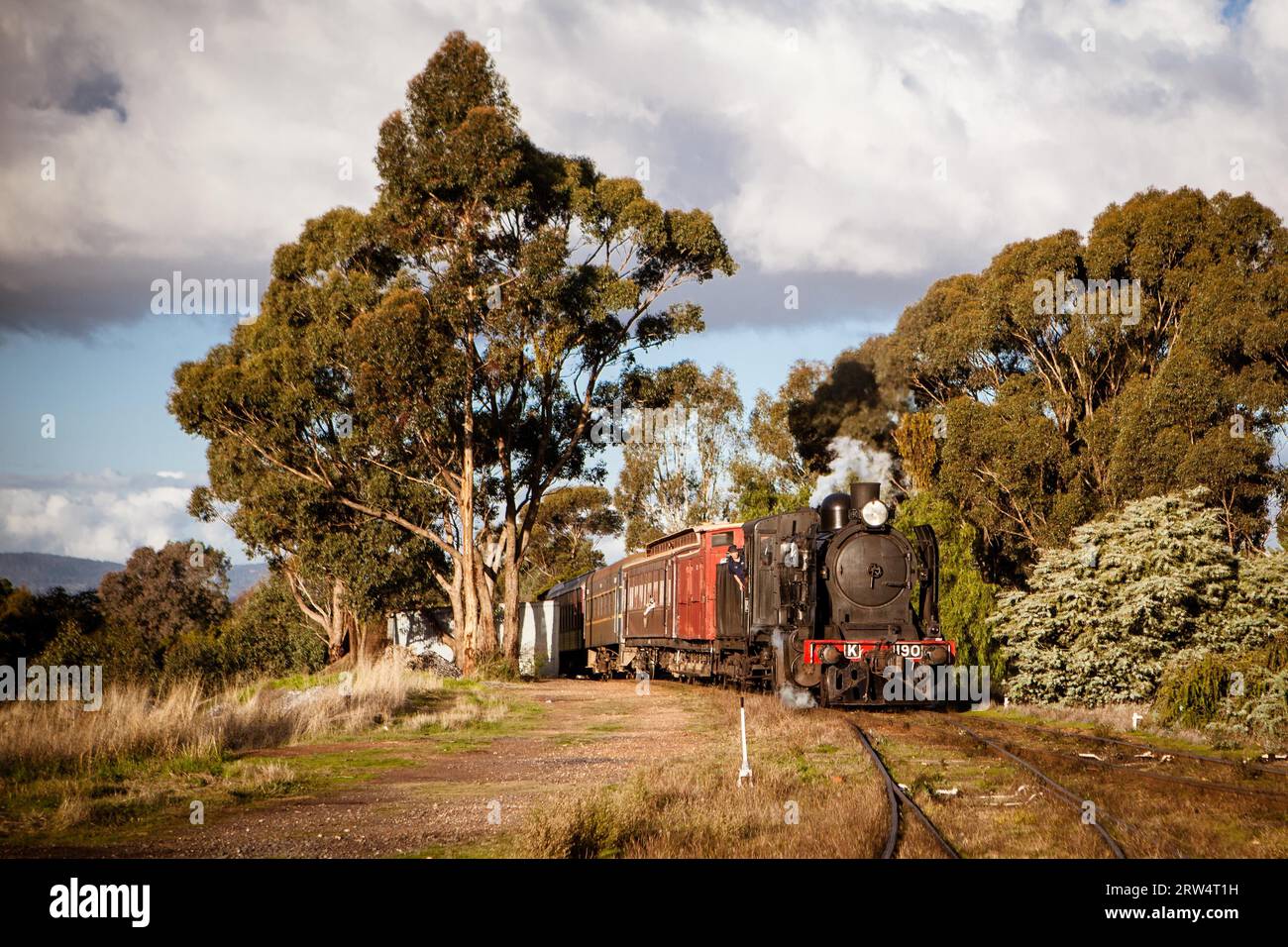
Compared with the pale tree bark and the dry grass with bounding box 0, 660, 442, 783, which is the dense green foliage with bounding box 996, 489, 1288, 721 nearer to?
the dry grass with bounding box 0, 660, 442, 783

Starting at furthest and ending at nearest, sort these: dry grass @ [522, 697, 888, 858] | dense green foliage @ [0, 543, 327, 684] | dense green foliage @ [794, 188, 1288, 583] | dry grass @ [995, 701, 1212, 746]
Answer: dense green foliage @ [794, 188, 1288, 583] < dense green foliage @ [0, 543, 327, 684] < dry grass @ [995, 701, 1212, 746] < dry grass @ [522, 697, 888, 858]

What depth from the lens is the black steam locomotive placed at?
59.3ft

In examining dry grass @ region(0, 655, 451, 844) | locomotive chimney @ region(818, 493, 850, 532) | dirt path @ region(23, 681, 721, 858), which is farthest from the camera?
locomotive chimney @ region(818, 493, 850, 532)

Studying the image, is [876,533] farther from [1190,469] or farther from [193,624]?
[193,624]

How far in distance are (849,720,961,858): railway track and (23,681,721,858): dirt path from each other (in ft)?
9.28

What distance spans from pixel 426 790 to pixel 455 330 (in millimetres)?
22224

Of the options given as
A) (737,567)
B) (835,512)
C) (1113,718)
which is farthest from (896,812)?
(737,567)

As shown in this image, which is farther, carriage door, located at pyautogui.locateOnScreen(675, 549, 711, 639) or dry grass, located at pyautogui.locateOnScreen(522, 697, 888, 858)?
carriage door, located at pyautogui.locateOnScreen(675, 549, 711, 639)

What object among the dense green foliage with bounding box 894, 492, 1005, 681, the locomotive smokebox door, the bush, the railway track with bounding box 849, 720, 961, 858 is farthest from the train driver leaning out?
the bush

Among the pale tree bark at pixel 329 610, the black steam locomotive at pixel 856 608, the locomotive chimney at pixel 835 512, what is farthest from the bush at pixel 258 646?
the locomotive chimney at pixel 835 512

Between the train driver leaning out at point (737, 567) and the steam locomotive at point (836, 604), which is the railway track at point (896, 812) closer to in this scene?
the steam locomotive at point (836, 604)

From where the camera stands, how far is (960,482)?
36.7 m
